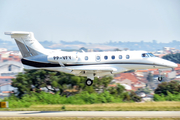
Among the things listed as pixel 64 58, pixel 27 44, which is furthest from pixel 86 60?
pixel 27 44

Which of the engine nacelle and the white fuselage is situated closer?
the white fuselage

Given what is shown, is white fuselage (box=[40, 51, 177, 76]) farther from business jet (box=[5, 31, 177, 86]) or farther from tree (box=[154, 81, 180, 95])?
tree (box=[154, 81, 180, 95])

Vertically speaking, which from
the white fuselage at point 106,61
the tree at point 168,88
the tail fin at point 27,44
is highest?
the tail fin at point 27,44

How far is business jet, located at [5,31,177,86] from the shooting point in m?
27.7

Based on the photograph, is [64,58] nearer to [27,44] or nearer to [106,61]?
[27,44]

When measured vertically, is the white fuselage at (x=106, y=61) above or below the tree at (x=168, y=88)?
above

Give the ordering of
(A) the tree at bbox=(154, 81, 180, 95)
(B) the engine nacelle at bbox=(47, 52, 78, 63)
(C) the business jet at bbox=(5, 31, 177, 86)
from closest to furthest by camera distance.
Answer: (C) the business jet at bbox=(5, 31, 177, 86), (B) the engine nacelle at bbox=(47, 52, 78, 63), (A) the tree at bbox=(154, 81, 180, 95)

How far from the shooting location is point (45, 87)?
4088cm

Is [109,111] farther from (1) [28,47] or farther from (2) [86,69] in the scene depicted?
(1) [28,47]

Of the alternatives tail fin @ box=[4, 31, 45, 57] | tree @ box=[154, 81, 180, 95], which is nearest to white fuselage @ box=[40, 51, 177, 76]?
tail fin @ box=[4, 31, 45, 57]

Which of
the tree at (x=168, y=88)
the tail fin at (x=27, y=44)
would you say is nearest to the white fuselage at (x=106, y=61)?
the tail fin at (x=27, y=44)

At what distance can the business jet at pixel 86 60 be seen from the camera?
27.7 meters

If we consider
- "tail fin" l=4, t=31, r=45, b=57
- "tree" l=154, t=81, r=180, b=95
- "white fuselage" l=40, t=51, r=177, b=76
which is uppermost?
"tail fin" l=4, t=31, r=45, b=57

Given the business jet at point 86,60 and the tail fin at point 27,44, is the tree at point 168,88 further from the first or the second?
the tail fin at point 27,44
